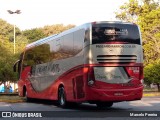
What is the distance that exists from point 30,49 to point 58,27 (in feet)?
217

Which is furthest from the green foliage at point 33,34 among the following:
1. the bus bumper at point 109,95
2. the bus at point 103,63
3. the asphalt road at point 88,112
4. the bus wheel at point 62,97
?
the bus bumper at point 109,95

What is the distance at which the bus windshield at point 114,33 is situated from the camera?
1605cm

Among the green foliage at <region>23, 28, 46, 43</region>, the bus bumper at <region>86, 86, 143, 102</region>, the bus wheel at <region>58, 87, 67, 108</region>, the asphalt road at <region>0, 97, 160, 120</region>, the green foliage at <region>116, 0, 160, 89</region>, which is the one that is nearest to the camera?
the asphalt road at <region>0, 97, 160, 120</region>

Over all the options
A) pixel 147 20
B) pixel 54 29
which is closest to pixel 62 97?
pixel 147 20

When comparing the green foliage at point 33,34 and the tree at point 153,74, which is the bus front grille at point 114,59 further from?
the green foliage at point 33,34

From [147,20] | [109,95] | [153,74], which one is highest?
[147,20]

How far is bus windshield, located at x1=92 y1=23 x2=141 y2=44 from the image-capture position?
16.0m

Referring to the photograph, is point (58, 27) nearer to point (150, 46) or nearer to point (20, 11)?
point (20, 11)

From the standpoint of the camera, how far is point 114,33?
16219 mm

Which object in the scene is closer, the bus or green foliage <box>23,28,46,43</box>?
the bus

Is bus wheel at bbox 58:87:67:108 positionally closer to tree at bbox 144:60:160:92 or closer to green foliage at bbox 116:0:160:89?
tree at bbox 144:60:160:92

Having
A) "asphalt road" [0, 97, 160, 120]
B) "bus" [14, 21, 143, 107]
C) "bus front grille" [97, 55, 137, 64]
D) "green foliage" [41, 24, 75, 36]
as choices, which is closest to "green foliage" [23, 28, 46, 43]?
"green foliage" [41, 24, 75, 36]

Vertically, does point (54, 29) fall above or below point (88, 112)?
above

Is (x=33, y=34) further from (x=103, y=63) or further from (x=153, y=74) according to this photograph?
(x=103, y=63)
